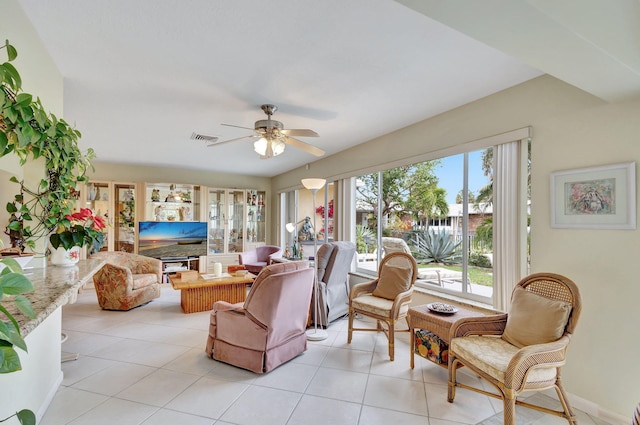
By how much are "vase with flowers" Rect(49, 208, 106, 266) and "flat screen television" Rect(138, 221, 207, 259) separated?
14.8 feet

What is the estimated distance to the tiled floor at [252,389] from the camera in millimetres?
A: 2104

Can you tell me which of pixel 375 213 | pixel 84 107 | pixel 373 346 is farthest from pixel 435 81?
pixel 84 107

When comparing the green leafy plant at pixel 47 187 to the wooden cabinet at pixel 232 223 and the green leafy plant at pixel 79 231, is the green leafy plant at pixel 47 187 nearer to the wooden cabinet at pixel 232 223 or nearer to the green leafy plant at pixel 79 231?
the green leafy plant at pixel 79 231

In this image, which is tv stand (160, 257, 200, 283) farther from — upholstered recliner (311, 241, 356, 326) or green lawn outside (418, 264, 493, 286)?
green lawn outside (418, 264, 493, 286)

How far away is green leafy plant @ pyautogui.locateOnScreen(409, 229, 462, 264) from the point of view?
11.4 feet

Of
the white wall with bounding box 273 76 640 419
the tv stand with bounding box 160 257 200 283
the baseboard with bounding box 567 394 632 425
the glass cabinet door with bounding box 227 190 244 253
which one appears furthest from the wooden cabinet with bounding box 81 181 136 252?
the baseboard with bounding box 567 394 632 425

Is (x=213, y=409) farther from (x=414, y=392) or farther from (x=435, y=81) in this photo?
(x=435, y=81)

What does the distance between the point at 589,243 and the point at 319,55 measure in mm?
2356

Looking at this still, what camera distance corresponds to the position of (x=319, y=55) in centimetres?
215

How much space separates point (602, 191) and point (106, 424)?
372 centimetres

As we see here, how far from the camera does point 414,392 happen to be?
7.95ft

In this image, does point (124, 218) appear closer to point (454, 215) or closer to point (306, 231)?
point (306, 231)

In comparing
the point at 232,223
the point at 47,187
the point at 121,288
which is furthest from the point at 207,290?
the point at 232,223

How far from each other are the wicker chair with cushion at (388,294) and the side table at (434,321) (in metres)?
0.22
